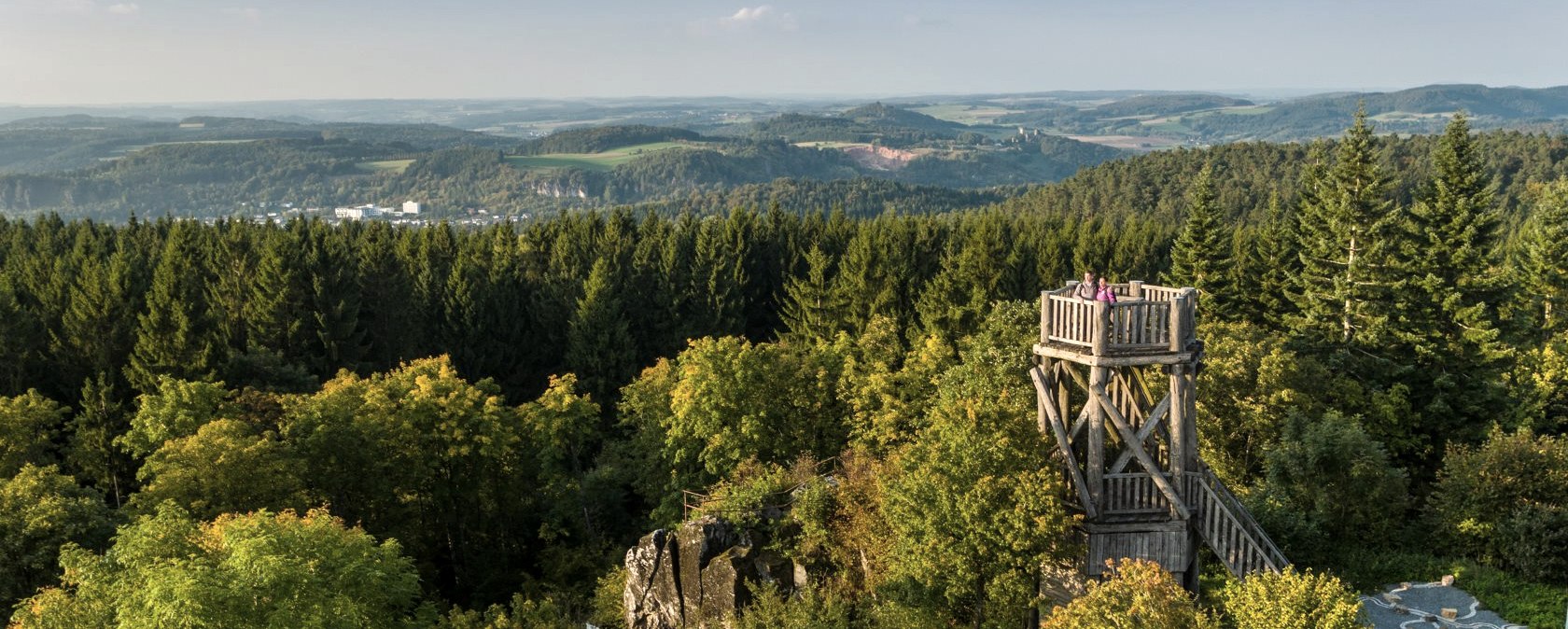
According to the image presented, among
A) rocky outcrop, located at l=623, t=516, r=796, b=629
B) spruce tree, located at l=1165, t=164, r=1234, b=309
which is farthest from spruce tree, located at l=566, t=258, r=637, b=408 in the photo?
rocky outcrop, located at l=623, t=516, r=796, b=629

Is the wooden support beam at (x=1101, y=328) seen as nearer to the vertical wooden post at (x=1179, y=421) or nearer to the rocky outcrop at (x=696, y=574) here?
the vertical wooden post at (x=1179, y=421)

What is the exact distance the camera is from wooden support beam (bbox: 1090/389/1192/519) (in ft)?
63.8

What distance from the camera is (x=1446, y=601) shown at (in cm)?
2247

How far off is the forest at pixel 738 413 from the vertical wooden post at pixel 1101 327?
229cm

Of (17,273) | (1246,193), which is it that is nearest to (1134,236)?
(17,273)

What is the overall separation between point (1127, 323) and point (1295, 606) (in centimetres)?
605

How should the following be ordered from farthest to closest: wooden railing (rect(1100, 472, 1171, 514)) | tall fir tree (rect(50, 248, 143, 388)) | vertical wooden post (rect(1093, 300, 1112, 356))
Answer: tall fir tree (rect(50, 248, 143, 388)), wooden railing (rect(1100, 472, 1171, 514)), vertical wooden post (rect(1093, 300, 1112, 356))

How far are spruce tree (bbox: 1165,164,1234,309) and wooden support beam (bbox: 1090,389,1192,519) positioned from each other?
31833mm

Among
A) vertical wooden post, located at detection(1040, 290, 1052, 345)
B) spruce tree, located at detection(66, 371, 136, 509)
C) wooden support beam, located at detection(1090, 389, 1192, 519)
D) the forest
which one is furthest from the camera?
spruce tree, located at detection(66, 371, 136, 509)

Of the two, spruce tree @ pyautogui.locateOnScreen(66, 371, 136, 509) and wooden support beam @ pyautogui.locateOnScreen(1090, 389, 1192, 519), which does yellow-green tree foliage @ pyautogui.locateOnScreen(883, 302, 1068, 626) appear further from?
spruce tree @ pyautogui.locateOnScreen(66, 371, 136, 509)

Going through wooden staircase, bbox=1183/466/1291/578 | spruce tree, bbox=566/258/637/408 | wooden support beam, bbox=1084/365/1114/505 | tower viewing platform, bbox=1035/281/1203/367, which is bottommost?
spruce tree, bbox=566/258/637/408

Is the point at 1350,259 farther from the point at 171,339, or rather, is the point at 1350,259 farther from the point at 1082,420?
the point at 171,339

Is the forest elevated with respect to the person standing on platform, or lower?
lower

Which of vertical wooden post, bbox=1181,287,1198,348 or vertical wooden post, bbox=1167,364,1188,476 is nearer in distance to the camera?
vertical wooden post, bbox=1181,287,1198,348
